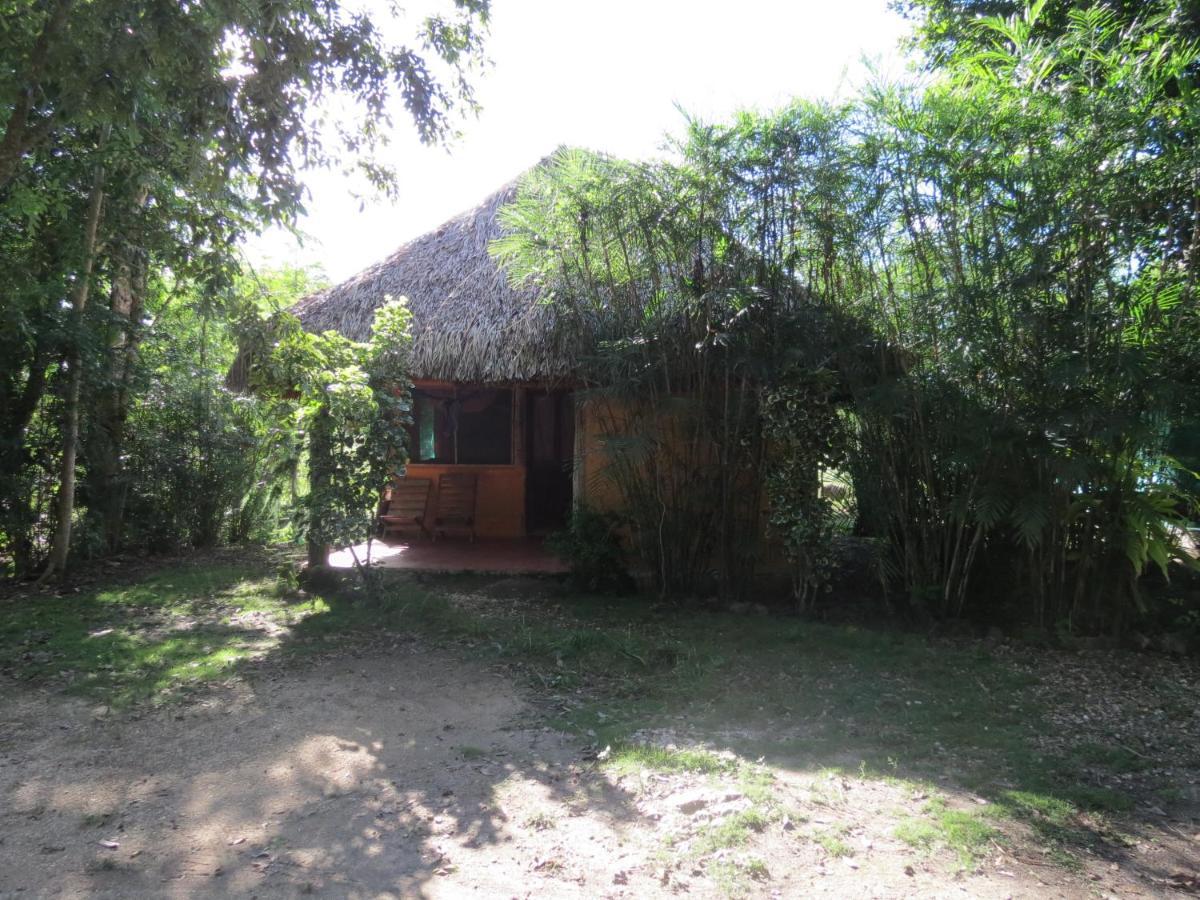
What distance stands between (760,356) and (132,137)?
5071 millimetres

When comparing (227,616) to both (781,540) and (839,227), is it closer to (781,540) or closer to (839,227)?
(781,540)

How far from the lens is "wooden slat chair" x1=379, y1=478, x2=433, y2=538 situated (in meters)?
10.0

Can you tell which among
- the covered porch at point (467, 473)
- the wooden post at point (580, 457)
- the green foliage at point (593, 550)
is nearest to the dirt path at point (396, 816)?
the green foliage at point (593, 550)

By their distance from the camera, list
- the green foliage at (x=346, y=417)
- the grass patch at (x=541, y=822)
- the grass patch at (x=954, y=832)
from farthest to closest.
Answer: the green foliage at (x=346, y=417), the grass patch at (x=541, y=822), the grass patch at (x=954, y=832)

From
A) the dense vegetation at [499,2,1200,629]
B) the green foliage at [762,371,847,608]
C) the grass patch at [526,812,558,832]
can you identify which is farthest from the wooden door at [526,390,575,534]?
the grass patch at [526,812,558,832]

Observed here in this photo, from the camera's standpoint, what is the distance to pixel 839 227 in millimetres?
6145

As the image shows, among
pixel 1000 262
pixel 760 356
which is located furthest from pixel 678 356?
pixel 1000 262

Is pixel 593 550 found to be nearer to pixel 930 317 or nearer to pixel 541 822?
pixel 930 317

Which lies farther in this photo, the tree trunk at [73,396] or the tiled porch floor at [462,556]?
the tiled porch floor at [462,556]

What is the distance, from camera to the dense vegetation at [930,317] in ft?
17.3

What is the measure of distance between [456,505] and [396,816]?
267 inches

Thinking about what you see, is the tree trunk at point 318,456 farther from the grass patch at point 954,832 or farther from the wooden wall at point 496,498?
the grass patch at point 954,832

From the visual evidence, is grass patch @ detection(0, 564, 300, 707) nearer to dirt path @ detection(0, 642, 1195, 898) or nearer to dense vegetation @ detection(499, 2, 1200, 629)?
dirt path @ detection(0, 642, 1195, 898)

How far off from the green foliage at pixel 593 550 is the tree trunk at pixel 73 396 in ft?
15.7
